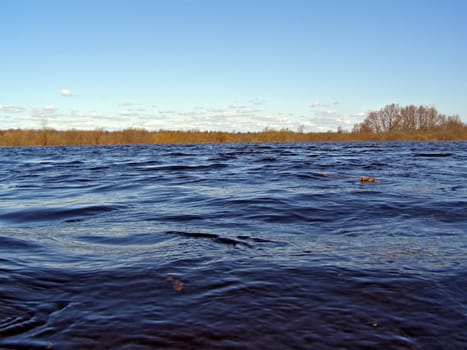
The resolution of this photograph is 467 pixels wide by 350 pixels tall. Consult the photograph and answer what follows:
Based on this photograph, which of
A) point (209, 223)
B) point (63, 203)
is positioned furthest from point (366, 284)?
point (63, 203)

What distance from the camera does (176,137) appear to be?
54.6 metres

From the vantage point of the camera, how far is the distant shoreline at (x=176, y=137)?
48.1 m

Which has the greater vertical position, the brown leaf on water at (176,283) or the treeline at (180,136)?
the treeline at (180,136)

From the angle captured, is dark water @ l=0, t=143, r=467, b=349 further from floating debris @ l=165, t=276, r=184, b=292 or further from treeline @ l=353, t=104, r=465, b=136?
treeline @ l=353, t=104, r=465, b=136

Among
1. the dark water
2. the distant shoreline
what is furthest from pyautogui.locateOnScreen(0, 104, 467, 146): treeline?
the dark water

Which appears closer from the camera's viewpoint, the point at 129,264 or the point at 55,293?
the point at 55,293

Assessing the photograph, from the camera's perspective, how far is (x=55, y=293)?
3281mm

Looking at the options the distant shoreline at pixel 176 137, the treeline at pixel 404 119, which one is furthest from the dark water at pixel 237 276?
the treeline at pixel 404 119

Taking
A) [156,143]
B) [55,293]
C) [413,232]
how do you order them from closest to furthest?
[55,293] → [413,232] → [156,143]

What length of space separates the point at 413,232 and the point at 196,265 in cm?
302

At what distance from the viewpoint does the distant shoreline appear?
1895 inches

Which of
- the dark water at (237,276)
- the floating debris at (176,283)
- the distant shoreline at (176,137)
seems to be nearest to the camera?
the dark water at (237,276)

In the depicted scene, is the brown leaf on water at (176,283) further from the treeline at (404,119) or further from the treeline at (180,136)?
the treeline at (404,119)

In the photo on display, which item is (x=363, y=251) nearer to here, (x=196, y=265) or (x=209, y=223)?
(x=196, y=265)
